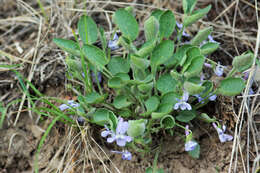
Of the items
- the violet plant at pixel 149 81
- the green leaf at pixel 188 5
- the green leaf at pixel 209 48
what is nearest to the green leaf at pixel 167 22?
the violet plant at pixel 149 81

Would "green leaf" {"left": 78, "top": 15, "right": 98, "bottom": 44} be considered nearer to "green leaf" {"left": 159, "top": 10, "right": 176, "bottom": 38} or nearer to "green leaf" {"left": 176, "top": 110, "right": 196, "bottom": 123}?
"green leaf" {"left": 159, "top": 10, "right": 176, "bottom": 38}

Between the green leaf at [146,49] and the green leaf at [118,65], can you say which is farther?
the green leaf at [118,65]

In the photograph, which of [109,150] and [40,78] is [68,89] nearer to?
[40,78]

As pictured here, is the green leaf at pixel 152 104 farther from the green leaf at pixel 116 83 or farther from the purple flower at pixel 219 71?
the purple flower at pixel 219 71

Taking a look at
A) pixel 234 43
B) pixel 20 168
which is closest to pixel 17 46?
pixel 20 168

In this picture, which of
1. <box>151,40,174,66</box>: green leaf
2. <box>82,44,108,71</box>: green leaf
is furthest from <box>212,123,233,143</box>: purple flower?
<box>82,44,108,71</box>: green leaf

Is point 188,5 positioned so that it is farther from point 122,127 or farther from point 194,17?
point 122,127

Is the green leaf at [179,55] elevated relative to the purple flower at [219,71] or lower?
elevated

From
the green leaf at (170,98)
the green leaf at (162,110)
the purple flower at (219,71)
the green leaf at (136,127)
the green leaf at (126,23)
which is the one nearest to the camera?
the green leaf at (136,127)
